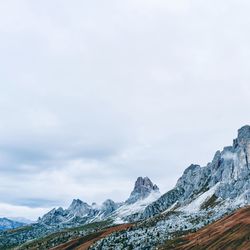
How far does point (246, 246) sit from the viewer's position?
7584 inches
